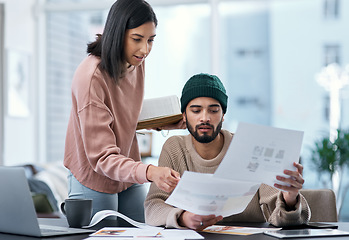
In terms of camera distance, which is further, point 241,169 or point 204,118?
point 204,118

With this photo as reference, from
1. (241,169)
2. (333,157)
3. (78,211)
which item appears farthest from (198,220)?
(333,157)

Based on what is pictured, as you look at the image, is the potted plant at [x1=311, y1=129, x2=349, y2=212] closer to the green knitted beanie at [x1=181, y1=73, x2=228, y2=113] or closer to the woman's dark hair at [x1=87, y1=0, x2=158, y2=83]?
the green knitted beanie at [x1=181, y1=73, x2=228, y2=113]

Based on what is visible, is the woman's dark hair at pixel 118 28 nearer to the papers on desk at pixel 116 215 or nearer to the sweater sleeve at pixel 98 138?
the sweater sleeve at pixel 98 138

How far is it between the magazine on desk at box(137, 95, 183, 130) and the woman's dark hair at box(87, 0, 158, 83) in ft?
0.81

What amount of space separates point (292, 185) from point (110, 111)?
67 centimetres

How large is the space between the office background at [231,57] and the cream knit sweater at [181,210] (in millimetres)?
3653

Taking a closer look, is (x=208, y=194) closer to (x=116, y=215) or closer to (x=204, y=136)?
(x=116, y=215)

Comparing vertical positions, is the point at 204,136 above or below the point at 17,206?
above

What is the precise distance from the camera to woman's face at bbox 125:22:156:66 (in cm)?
179

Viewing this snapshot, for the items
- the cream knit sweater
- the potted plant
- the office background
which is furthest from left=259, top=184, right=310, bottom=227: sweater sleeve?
the office background

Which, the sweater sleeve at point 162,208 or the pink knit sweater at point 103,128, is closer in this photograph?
the sweater sleeve at point 162,208

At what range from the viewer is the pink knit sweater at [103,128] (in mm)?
1698

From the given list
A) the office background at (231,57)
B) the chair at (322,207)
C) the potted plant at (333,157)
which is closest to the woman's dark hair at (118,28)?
the chair at (322,207)

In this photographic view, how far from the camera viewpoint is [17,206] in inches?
53.5
